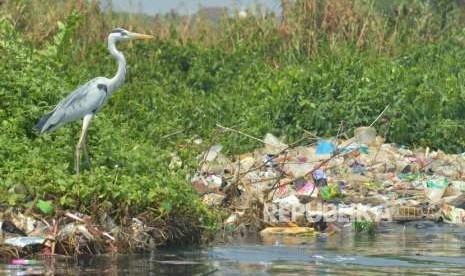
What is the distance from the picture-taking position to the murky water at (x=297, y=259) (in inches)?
369

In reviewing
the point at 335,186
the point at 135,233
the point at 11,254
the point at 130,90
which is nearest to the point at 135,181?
the point at 135,233

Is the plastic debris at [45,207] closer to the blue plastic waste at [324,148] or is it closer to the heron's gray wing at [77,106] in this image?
the heron's gray wing at [77,106]

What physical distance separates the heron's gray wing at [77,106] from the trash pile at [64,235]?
1.26 metres

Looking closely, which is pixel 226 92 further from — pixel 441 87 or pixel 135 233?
pixel 135 233

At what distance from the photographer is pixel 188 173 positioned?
39.8ft

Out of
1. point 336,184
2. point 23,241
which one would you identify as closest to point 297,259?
A: point 23,241

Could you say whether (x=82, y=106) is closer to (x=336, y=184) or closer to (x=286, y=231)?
(x=286, y=231)

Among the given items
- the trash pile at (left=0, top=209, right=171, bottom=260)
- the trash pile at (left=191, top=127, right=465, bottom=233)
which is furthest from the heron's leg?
the trash pile at (left=191, top=127, right=465, bottom=233)

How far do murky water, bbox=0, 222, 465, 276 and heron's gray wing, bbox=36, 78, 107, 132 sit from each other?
160 centimetres

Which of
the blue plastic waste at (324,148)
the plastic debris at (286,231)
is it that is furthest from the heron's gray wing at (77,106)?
the blue plastic waste at (324,148)

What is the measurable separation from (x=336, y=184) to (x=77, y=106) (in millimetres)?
4072

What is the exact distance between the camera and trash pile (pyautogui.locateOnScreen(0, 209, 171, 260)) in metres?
9.77

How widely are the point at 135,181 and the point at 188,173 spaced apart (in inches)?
66.0

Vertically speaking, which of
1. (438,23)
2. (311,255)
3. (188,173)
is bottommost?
(311,255)
